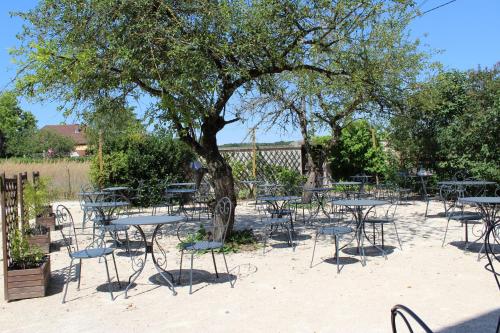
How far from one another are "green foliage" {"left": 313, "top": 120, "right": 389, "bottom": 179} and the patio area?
28.3ft

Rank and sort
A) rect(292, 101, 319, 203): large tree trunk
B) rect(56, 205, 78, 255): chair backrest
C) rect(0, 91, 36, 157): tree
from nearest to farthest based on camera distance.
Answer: rect(56, 205, 78, 255): chair backrest < rect(292, 101, 319, 203): large tree trunk < rect(0, 91, 36, 157): tree

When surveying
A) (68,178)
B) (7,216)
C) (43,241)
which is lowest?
(43,241)

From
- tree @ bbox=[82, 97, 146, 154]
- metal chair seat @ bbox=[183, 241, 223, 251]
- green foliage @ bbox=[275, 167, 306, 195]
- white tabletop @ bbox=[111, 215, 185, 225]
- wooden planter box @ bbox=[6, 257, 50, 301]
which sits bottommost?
wooden planter box @ bbox=[6, 257, 50, 301]

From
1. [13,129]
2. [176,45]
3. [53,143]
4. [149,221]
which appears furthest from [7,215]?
[13,129]

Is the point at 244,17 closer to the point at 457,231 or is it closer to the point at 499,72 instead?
the point at 457,231

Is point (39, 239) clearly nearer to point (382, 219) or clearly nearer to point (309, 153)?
point (382, 219)

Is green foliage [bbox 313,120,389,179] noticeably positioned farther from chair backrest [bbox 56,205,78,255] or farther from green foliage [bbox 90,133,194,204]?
chair backrest [bbox 56,205,78,255]

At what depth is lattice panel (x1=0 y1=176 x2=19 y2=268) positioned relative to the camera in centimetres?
423

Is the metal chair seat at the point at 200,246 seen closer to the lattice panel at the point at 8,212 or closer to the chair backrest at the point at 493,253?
the lattice panel at the point at 8,212

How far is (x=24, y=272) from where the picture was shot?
13.9ft

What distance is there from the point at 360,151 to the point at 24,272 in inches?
459

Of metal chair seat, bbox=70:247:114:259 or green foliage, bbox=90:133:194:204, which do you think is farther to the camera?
green foliage, bbox=90:133:194:204

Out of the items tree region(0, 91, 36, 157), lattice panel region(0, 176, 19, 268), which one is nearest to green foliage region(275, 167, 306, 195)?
lattice panel region(0, 176, 19, 268)

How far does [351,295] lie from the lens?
409 centimetres
